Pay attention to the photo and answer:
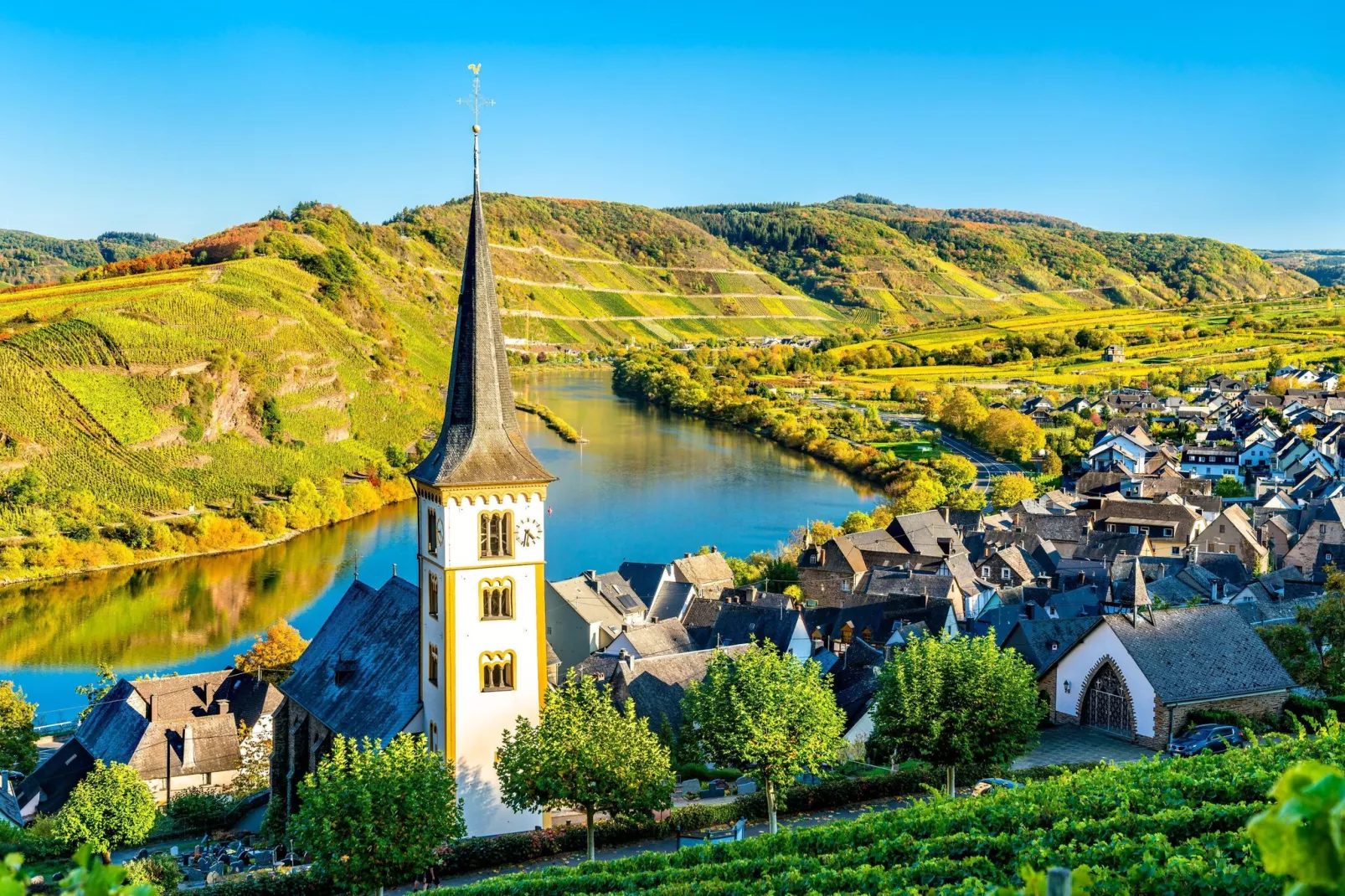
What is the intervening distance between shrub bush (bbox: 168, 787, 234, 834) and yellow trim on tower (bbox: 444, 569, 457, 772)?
12.1 metres

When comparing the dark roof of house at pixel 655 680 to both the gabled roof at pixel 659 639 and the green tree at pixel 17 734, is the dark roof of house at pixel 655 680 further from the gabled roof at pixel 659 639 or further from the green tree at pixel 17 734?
the green tree at pixel 17 734

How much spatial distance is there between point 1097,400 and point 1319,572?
70851mm

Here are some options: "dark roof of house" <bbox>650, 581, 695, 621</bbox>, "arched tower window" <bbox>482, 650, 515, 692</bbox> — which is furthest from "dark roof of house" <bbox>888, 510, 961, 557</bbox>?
"arched tower window" <bbox>482, 650, 515, 692</bbox>

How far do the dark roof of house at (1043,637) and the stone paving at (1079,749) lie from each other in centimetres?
457

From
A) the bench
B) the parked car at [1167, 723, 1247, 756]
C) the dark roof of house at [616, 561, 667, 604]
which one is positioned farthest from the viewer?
the dark roof of house at [616, 561, 667, 604]

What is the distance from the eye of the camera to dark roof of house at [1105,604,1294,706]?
94.1 feet

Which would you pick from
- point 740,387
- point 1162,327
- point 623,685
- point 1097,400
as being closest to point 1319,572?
point 623,685

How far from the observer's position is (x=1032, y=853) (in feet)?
47.7

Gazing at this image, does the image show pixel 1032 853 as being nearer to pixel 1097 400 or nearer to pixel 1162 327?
pixel 1097 400

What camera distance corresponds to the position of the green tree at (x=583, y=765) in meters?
22.3

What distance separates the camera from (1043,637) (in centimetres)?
3559

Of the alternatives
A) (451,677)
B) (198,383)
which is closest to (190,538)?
(198,383)

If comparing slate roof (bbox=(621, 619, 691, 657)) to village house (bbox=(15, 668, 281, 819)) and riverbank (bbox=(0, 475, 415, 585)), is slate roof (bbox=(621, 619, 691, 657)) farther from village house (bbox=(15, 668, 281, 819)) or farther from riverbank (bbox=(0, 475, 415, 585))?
riverbank (bbox=(0, 475, 415, 585))

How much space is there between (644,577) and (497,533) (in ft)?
89.4
